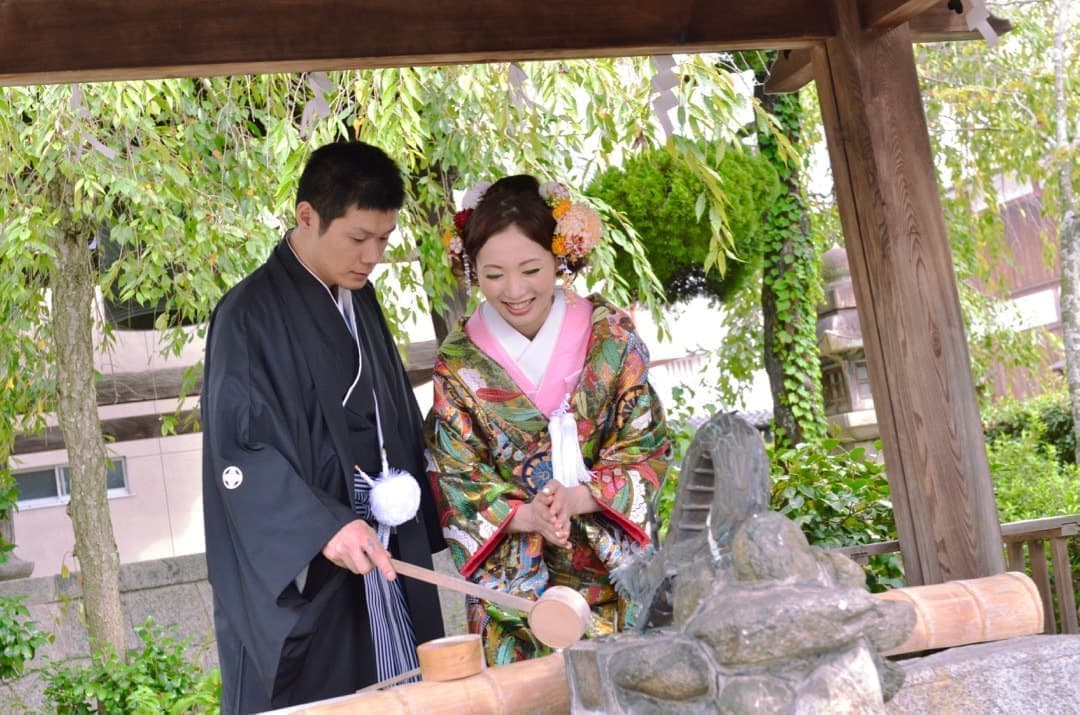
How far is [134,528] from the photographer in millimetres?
8453

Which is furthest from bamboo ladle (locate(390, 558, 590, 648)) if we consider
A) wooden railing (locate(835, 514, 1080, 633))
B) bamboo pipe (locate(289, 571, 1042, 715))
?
wooden railing (locate(835, 514, 1080, 633))

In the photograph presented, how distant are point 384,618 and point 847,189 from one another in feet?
5.46

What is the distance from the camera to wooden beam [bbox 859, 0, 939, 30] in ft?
9.60

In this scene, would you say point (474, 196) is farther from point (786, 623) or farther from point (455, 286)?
point (455, 286)

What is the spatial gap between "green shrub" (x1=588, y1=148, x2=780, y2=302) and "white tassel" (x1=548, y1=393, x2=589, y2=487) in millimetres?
4169

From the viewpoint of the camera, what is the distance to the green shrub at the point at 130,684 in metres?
5.15

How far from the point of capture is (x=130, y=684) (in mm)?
5301

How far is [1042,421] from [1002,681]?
10247mm

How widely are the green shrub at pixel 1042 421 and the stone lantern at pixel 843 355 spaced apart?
2002mm

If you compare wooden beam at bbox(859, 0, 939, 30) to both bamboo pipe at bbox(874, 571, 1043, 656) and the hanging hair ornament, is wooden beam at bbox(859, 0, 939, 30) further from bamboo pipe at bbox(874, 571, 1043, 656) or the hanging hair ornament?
bamboo pipe at bbox(874, 571, 1043, 656)

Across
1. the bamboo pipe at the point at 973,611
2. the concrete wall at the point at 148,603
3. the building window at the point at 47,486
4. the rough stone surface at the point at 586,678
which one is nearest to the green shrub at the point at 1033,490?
the concrete wall at the point at 148,603

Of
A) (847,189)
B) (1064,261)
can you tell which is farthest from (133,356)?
(1064,261)

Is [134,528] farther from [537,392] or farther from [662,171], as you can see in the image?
[537,392]

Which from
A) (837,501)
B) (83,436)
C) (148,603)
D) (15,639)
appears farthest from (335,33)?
(148,603)
